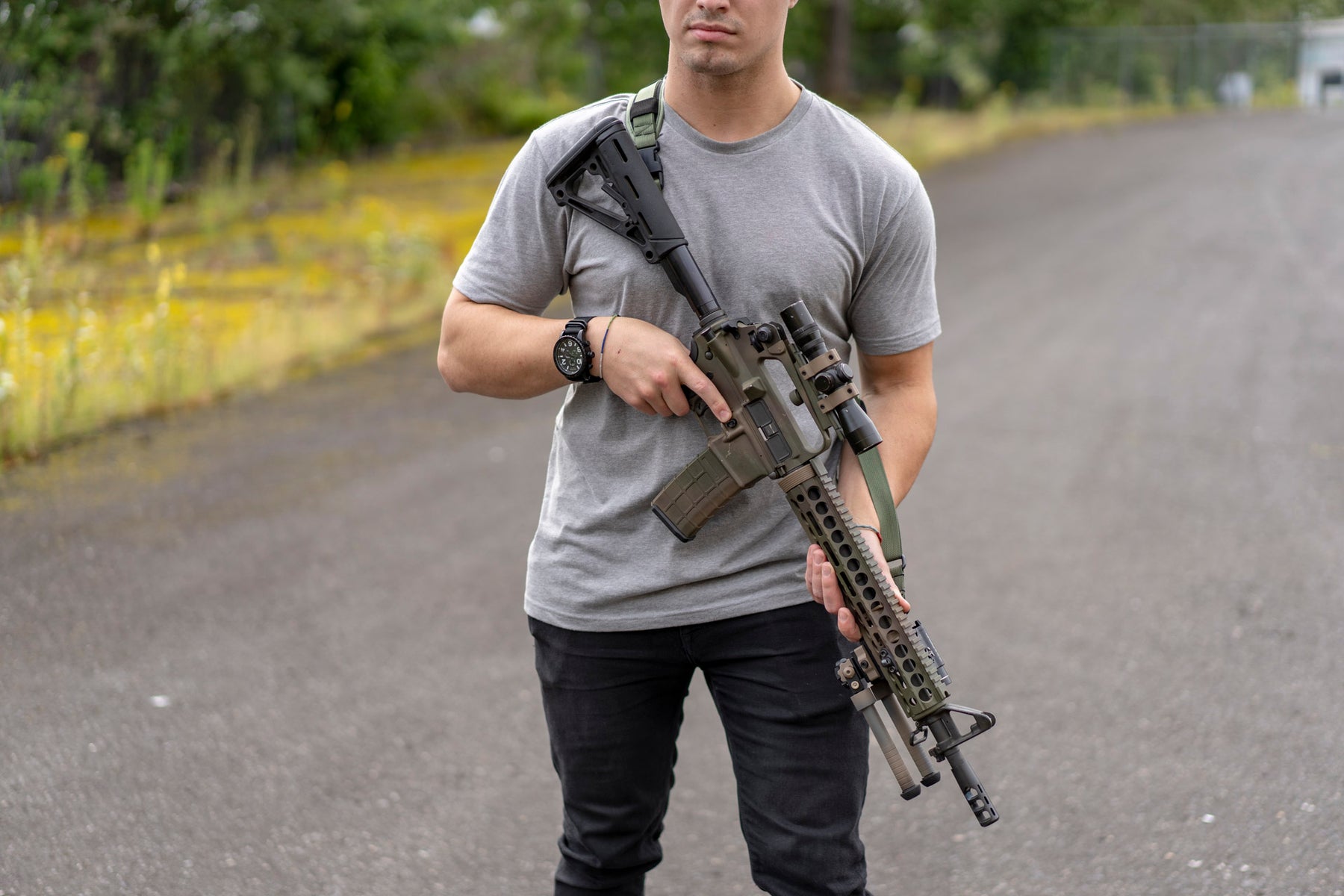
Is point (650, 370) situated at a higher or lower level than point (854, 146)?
lower

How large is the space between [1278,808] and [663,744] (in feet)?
7.38

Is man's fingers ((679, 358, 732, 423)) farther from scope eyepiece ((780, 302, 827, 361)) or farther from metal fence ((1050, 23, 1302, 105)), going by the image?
metal fence ((1050, 23, 1302, 105))

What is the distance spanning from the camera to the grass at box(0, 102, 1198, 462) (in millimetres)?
7039

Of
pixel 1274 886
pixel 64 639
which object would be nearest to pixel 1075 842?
pixel 1274 886

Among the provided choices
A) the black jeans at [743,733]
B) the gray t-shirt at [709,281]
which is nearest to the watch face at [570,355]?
the gray t-shirt at [709,281]

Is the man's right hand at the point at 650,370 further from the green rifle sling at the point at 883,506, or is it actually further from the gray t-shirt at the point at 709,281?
the green rifle sling at the point at 883,506

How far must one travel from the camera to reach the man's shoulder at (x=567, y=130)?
2.19m

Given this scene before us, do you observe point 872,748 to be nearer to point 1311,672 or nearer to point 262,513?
point 1311,672

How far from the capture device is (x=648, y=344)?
2.08 m

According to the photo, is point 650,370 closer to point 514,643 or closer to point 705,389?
point 705,389

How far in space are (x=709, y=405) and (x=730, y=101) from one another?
1.62ft

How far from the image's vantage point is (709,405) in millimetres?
2111

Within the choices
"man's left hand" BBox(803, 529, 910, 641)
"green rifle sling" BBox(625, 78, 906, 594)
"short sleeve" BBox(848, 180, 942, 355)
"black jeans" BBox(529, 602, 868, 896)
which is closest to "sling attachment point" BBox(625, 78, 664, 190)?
"green rifle sling" BBox(625, 78, 906, 594)

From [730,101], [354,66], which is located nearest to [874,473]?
[730,101]
